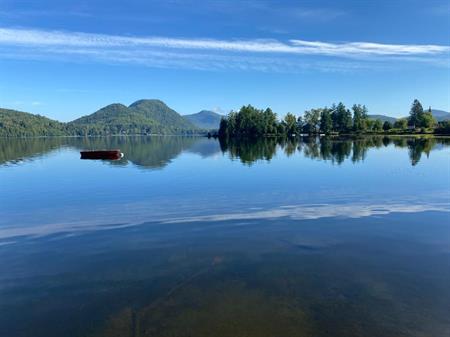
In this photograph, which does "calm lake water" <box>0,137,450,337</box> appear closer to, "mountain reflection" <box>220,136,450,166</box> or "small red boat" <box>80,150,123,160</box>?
"mountain reflection" <box>220,136,450,166</box>

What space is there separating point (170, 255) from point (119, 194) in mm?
19952

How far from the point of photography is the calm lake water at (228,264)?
12.0 meters

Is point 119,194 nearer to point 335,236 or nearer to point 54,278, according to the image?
point 54,278

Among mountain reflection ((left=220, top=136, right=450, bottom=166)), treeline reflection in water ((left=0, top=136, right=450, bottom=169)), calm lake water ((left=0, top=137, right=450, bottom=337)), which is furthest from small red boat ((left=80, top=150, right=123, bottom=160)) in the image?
calm lake water ((left=0, top=137, right=450, bottom=337))

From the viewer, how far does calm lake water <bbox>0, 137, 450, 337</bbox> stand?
474 inches

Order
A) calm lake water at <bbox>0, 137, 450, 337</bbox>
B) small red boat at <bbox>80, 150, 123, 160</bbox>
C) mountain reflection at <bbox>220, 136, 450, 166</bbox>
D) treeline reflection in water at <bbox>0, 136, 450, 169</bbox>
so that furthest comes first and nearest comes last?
small red boat at <bbox>80, 150, 123, 160</bbox> < mountain reflection at <bbox>220, 136, 450, 166</bbox> < treeline reflection in water at <bbox>0, 136, 450, 169</bbox> < calm lake water at <bbox>0, 137, 450, 337</bbox>

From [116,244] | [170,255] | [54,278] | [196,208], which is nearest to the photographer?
[54,278]

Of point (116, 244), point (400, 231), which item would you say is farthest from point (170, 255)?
point (400, 231)

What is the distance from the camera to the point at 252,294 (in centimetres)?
1377

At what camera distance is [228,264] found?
16.9 meters

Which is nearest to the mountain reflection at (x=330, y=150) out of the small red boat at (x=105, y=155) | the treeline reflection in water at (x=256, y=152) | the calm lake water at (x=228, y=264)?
the treeline reflection in water at (x=256, y=152)

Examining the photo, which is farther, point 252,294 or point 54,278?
point 54,278

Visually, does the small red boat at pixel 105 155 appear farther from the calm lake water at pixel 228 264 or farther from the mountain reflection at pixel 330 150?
the calm lake water at pixel 228 264

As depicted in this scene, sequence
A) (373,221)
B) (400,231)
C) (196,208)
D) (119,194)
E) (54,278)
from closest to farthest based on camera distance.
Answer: (54,278) → (400,231) → (373,221) → (196,208) → (119,194)
